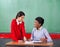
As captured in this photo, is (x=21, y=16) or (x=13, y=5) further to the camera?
(x=13, y=5)

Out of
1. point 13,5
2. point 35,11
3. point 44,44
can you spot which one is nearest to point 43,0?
point 35,11

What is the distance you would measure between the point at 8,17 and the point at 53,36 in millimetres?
1367

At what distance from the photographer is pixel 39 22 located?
4.70 m

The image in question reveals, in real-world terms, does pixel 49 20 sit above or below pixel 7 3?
below

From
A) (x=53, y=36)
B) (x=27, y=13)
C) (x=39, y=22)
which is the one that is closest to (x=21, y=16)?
(x=39, y=22)

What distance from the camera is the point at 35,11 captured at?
18.1ft

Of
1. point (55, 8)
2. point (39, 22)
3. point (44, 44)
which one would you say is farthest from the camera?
point (55, 8)

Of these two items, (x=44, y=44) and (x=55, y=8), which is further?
(x=55, y=8)

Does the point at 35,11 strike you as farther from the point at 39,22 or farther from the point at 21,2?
the point at 39,22

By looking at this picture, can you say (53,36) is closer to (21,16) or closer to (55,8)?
(55,8)

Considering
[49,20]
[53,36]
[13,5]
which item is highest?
[13,5]

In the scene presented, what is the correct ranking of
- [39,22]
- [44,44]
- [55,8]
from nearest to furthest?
[44,44]
[39,22]
[55,8]

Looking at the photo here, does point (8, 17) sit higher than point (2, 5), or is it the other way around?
point (2, 5)

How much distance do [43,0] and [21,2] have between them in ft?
2.03
